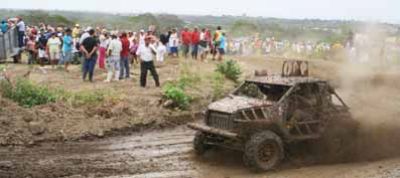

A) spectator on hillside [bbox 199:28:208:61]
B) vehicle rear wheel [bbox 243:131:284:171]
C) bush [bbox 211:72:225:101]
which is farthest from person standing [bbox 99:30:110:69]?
vehicle rear wheel [bbox 243:131:284:171]

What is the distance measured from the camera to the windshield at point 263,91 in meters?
14.5

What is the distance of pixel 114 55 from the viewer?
22.1 metres

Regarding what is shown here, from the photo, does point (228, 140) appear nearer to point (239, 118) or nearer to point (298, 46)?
point (239, 118)

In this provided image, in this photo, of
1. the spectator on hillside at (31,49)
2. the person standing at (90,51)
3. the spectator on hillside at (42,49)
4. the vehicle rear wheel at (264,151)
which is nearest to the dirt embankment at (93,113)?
the person standing at (90,51)

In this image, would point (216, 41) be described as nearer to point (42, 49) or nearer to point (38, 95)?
point (42, 49)

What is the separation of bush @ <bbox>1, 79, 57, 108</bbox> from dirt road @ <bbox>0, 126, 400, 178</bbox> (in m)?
2.85

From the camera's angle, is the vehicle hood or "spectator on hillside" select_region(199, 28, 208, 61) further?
"spectator on hillside" select_region(199, 28, 208, 61)

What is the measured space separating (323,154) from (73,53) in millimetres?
14440

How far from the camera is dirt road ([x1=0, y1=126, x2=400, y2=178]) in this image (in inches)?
511

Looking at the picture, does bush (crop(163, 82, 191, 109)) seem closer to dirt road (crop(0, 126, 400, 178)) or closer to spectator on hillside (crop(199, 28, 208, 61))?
dirt road (crop(0, 126, 400, 178))

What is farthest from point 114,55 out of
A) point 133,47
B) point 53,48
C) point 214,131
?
point 214,131

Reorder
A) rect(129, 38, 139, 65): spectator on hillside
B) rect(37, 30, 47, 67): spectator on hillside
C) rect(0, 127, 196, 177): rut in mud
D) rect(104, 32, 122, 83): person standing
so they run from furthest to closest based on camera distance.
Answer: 1. rect(129, 38, 139, 65): spectator on hillside
2. rect(37, 30, 47, 67): spectator on hillside
3. rect(104, 32, 122, 83): person standing
4. rect(0, 127, 196, 177): rut in mud

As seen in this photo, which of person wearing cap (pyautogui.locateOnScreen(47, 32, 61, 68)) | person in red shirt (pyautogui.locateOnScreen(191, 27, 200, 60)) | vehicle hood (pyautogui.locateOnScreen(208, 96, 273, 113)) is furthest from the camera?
person in red shirt (pyautogui.locateOnScreen(191, 27, 200, 60))

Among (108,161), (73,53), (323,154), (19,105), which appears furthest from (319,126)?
(73,53)
